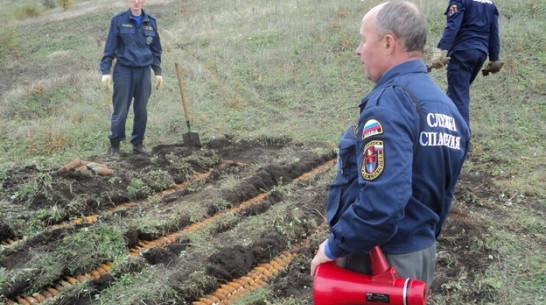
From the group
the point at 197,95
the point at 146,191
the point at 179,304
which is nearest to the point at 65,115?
the point at 197,95

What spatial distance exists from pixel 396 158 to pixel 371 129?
133 mm

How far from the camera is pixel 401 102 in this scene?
1607 mm

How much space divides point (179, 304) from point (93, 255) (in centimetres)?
100

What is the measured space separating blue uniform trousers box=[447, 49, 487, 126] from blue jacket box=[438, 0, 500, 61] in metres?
0.08

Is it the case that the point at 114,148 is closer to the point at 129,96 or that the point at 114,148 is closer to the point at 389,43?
the point at 129,96

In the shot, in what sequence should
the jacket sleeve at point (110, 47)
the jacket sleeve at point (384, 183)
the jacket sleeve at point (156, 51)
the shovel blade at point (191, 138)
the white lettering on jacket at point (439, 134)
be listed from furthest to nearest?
the shovel blade at point (191, 138)
the jacket sleeve at point (156, 51)
the jacket sleeve at point (110, 47)
the white lettering on jacket at point (439, 134)
the jacket sleeve at point (384, 183)

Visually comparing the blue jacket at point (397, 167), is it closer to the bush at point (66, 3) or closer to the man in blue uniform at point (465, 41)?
the man in blue uniform at point (465, 41)

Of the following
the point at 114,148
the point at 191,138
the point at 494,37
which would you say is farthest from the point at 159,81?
the point at 494,37

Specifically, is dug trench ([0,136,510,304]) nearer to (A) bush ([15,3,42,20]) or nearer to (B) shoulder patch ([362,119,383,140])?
(B) shoulder patch ([362,119,383,140])

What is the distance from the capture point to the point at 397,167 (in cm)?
153

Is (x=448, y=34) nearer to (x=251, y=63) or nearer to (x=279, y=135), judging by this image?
(x=279, y=135)

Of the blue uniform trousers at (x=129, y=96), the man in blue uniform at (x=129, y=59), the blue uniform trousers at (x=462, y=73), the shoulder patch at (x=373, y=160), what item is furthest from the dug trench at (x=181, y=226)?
the shoulder patch at (x=373, y=160)

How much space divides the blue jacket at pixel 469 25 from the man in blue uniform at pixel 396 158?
3872 mm

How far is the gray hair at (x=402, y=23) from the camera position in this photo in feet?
5.39
